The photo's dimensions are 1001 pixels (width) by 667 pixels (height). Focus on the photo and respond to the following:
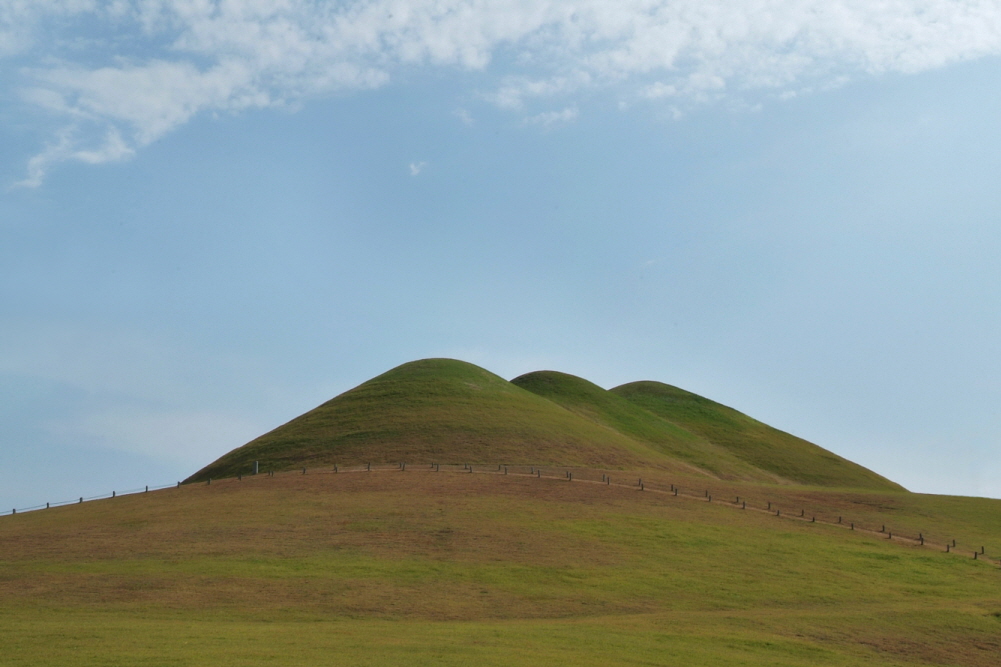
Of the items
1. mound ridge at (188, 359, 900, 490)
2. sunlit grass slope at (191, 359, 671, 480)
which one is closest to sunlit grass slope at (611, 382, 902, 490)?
mound ridge at (188, 359, 900, 490)

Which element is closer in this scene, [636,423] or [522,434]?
[522,434]

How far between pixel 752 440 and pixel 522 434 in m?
51.2

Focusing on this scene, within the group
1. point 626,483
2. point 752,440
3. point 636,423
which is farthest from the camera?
point 752,440

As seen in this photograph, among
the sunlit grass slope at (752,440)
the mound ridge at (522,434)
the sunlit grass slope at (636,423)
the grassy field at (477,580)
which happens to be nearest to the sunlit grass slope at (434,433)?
the mound ridge at (522,434)

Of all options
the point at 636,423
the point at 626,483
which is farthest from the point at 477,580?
the point at 636,423

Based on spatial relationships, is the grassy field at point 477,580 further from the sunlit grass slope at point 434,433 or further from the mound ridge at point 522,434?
the mound ridge at point 522,434

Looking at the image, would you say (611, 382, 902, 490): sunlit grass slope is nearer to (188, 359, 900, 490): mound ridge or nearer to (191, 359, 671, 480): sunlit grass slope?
(188, 359, 900, 490): mound ridge

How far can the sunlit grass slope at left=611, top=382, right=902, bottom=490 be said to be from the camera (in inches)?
4724

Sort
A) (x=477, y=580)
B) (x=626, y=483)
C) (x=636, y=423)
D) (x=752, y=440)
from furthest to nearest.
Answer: (x=752, y=440) → (x=636, y=423) → (x=626, y=483) → (x=477, y=580)

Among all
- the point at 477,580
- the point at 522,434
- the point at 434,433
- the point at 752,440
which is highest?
the point at 752,440

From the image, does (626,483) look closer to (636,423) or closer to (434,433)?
(434,433)

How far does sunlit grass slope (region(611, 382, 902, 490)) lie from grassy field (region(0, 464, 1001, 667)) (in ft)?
146

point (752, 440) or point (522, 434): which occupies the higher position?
point (752, 440)

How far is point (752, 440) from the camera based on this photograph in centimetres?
13238
